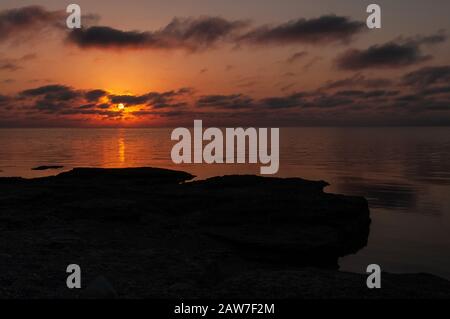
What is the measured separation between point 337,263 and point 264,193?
11.3 meters

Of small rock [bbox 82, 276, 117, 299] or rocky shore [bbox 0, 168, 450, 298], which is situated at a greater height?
small rock [bbox 82, 276, 117, 299]

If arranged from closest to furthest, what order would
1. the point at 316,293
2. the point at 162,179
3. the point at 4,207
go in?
the point at 316,293 < the point at 4,207 < the point at 162,179

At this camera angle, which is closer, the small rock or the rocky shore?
the small rock

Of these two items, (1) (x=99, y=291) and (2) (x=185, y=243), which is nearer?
(1) (x=99, y=291)

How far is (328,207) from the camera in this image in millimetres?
29547

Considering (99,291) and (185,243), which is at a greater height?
(99,291)

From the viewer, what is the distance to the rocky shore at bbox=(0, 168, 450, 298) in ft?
50.0

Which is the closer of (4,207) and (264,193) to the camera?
(4,207)

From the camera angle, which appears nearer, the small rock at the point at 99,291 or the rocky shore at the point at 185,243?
the small rock at the point at 99,291

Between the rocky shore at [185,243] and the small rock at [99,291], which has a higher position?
the small rock at [99,291]

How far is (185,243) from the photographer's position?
2289 cm

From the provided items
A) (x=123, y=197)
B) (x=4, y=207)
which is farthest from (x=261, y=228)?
(x=4, y=207)

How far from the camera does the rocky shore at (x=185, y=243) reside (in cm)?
1523
